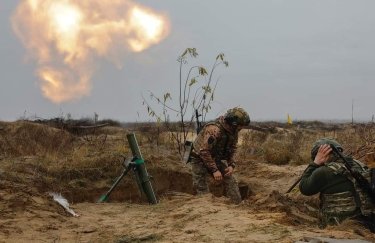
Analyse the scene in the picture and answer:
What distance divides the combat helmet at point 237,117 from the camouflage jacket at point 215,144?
0.19 meters

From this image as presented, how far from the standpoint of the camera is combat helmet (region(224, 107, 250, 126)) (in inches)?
353

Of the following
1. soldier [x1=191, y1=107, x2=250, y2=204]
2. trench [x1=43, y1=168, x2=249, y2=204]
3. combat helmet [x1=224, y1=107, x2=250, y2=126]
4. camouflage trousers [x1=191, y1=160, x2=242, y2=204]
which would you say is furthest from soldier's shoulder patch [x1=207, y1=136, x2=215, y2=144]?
trench [x1=43, y1=168, x2=249, y2=204]

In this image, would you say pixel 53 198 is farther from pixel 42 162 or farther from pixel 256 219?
pixel 256 219

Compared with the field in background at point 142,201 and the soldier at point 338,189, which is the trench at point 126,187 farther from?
the soldier at point 338,189

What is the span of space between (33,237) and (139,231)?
52.6 inches

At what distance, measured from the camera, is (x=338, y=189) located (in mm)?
6223

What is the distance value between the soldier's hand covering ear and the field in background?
61 cm

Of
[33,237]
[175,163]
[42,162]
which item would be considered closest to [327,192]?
[33,237]

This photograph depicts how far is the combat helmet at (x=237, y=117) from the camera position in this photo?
8.96 m

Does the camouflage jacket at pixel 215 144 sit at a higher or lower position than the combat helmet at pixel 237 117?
lower

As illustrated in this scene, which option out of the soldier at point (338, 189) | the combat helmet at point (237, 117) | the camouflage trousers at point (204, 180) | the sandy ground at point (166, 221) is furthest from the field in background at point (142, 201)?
the combat helmet at point (237, 117)

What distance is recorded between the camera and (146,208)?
934cm

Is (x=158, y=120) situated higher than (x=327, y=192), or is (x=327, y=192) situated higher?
(x=158, y=120)

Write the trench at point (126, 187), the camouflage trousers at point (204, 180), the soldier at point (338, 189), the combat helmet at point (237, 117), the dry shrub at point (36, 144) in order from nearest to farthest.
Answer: the soldier at point (338, 189)
the combat helmet at point (237, 117)
the camouflage trousers at point (204, 180)
the trench at point (126, 187)
the dry shrub at point (36, 144)
